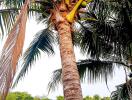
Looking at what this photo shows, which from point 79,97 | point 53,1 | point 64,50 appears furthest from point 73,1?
point 79,97

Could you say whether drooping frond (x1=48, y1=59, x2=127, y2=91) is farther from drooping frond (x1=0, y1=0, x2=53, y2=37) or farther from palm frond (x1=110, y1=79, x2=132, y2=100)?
drooping frond (x1=0, y1=0, x2=53, y2=37)

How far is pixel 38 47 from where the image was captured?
1048 centimetres

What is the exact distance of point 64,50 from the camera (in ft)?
19.7

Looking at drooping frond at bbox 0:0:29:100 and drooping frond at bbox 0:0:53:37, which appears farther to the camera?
drooping frond at bbox 0:0:53:37

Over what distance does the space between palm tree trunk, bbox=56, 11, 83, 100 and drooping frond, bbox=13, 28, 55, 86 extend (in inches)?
146

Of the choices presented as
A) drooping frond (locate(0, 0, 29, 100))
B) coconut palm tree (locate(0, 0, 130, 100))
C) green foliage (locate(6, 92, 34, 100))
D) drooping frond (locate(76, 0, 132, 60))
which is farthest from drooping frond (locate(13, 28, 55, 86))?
green foliage (locate(6, 92, 34, 100))

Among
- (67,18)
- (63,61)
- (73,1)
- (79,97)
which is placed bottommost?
(79,97)

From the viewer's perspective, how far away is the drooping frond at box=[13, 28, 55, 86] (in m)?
10.1

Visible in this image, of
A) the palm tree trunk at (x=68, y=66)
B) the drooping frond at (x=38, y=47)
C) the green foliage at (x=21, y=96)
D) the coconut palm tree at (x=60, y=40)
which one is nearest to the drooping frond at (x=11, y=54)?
the coconut palm tree at (x=60, y=40)

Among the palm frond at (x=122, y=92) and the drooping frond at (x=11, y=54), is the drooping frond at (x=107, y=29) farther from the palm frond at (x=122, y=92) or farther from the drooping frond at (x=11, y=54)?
the drooping frond at (x=11, y=54)

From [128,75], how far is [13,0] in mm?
4875

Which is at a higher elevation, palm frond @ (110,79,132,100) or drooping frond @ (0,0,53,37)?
drooping frond @ (0,0,53,37)

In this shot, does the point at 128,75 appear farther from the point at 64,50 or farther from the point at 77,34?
the point at 64,50

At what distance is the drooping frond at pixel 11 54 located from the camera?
3872 millimetres
